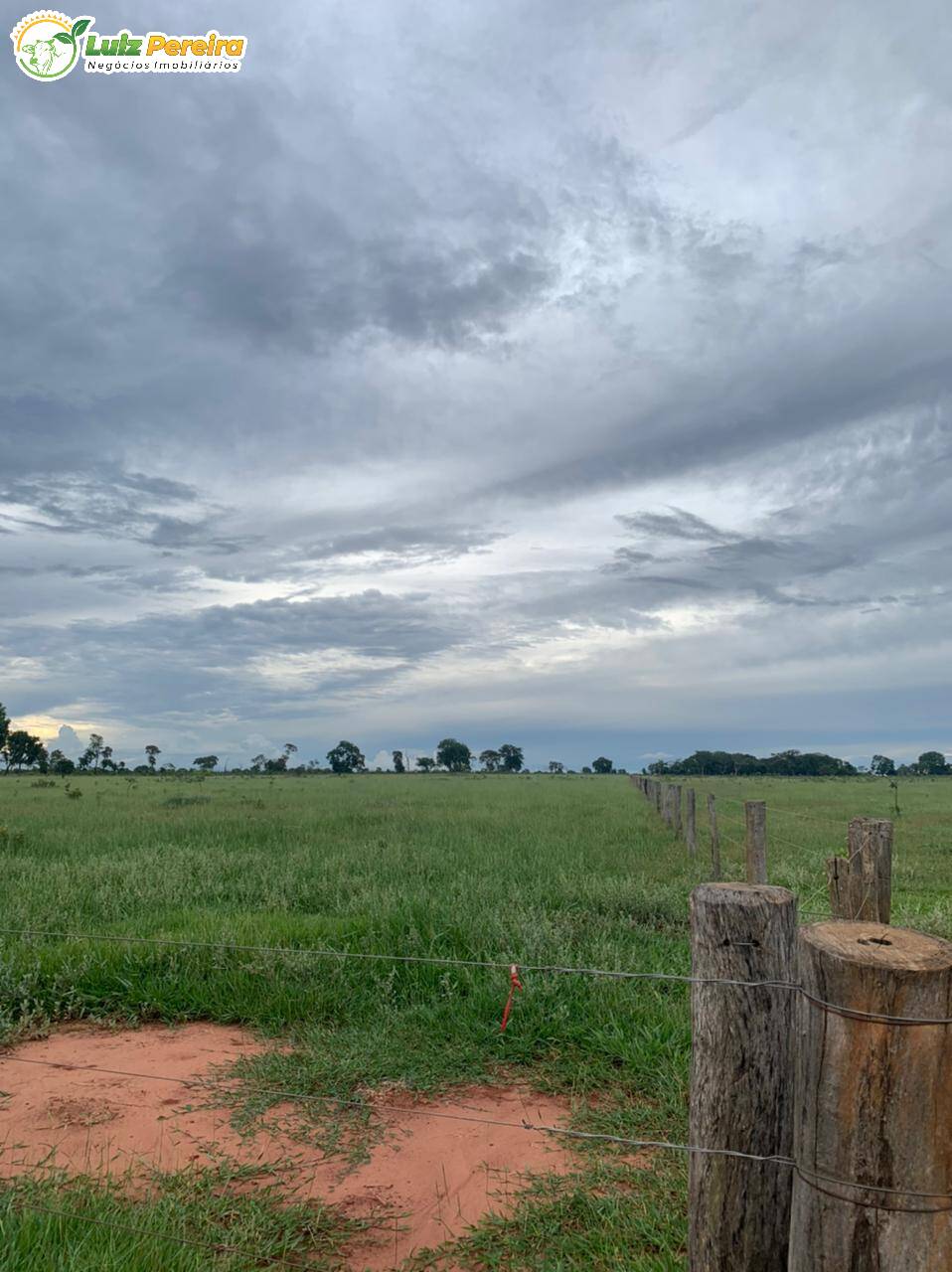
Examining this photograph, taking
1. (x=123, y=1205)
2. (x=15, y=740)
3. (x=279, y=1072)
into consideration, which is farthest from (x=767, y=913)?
(x=15, y=740)

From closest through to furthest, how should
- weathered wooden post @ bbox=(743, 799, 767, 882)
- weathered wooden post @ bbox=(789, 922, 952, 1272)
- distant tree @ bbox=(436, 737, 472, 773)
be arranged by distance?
weathered wooden post @ bbox=(789, 922, 952, 1272), weathered wooden post @ bbox=(743, 799, 767, 882), distant tree @ bbox=(436, 737, 472, 773)

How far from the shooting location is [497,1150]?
4.68 meters

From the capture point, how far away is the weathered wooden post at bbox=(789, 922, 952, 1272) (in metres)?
2.15

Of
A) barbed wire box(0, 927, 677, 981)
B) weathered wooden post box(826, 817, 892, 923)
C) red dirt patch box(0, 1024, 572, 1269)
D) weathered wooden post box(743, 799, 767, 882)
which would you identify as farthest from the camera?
weathered wooden post box(743, 799, 767, 882)

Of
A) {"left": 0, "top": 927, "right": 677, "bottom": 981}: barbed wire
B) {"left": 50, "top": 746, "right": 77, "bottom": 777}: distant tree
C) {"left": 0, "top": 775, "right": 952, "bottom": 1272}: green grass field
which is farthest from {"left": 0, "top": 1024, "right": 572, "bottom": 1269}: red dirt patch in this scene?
{"left": 50, "top": 746, "right": 77, "bottom": 777}: distant tree

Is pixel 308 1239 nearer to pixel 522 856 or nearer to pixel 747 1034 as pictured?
pixel 747 1034

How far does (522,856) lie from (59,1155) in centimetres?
1000

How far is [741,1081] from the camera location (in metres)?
2.69

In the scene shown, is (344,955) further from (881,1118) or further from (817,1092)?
(881,1118)

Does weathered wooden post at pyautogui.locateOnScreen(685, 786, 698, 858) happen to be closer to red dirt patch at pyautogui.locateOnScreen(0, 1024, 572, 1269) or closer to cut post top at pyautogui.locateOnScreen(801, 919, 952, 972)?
red dirt patch at pyautogui.locateOnScreen(0, 1024, 572, 1269)

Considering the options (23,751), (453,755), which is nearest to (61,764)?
(23,751)

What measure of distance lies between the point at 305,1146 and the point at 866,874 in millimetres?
3433

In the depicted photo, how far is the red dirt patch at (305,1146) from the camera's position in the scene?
4215 mm

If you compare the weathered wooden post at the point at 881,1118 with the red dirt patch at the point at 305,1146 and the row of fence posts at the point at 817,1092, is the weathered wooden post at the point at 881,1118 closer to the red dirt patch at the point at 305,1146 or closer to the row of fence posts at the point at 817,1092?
the row of fence posts at the point at 817,1092
